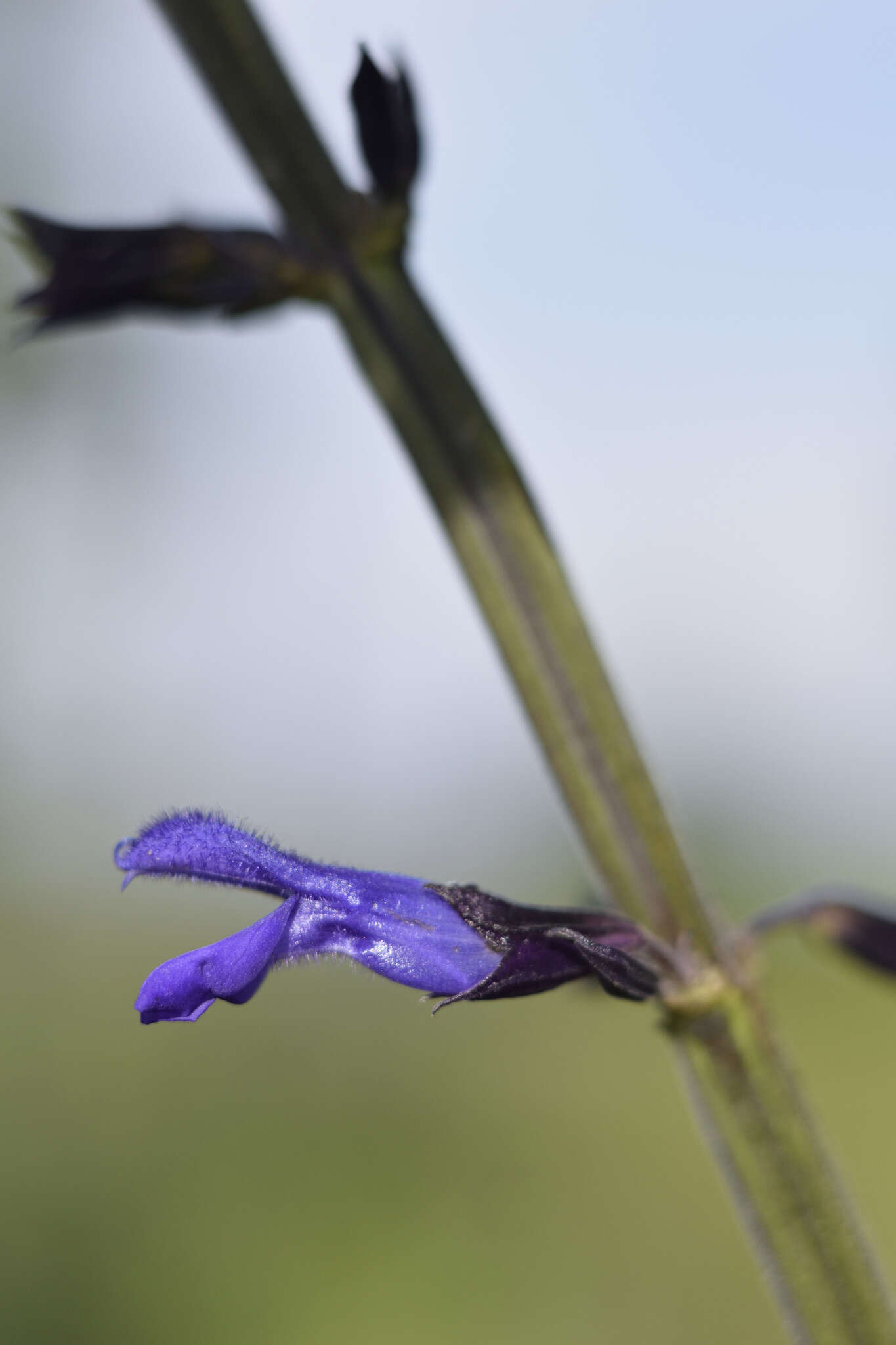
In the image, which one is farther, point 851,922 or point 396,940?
point 851,922

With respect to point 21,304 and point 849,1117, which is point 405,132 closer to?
point 21,304

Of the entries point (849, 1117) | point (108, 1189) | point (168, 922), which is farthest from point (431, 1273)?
point (168, 922)

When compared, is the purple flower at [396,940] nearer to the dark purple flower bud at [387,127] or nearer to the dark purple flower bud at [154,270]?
the dark purple flower bud at [154,270]

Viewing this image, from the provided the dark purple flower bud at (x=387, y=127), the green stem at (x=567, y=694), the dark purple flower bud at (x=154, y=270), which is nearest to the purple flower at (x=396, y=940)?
the green stem at (x=567, y=694)

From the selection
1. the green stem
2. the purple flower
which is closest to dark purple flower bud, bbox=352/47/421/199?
the green stem

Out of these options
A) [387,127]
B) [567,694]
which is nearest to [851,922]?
[567,694]

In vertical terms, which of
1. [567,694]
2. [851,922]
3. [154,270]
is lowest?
[851,922]

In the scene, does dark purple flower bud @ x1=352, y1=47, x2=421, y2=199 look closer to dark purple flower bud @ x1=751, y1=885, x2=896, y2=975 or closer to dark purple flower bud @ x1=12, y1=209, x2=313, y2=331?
dark purple flower bud @ x1=12, y1=209, x2=313, y2=331

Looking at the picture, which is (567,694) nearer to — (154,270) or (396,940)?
(396,940)
